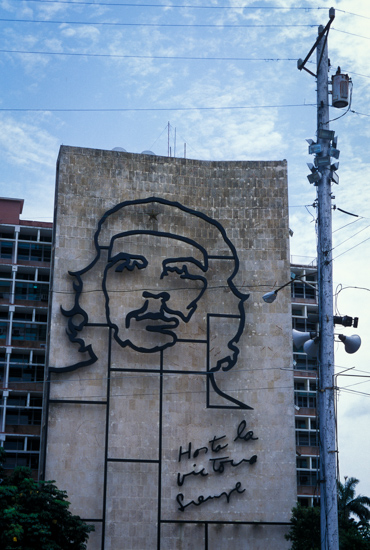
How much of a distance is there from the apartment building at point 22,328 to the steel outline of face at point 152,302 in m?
20.8

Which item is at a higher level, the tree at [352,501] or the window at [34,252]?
the window at [34,252]

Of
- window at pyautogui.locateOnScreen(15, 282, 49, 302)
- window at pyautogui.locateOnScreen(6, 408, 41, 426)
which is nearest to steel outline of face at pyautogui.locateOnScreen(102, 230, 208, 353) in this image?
window at pyautogui.locateOnScreen(15, 282, 49, 302)

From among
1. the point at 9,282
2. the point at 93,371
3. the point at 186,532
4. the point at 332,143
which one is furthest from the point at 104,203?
the point at 9,282

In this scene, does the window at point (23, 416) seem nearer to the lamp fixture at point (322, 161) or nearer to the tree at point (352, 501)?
the tree at point (352, 501)

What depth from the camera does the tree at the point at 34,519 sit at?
2509 cm

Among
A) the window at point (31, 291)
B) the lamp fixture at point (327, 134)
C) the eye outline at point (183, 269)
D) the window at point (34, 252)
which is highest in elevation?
the window at point (34, 252)

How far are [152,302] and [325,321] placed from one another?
15.6 meters

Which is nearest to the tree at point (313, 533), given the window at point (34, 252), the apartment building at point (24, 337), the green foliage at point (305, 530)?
the green foliage at point (305, 530)

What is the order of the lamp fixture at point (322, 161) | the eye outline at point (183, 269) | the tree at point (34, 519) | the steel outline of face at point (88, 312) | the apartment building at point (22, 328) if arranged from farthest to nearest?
the apartment building at point (22, 328) → the eye outline at point (183, 269) → the steel outline of face at point (88, 312) → the tree at point (34, 519) → the lamp fixture at point (322, 161)

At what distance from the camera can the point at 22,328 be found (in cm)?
5525

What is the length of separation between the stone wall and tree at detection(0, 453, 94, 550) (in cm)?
351

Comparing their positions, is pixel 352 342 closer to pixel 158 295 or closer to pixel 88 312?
pixel 158 295

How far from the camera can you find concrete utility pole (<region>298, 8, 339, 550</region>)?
59.7ft

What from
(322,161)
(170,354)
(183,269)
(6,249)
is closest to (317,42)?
(322,161)
